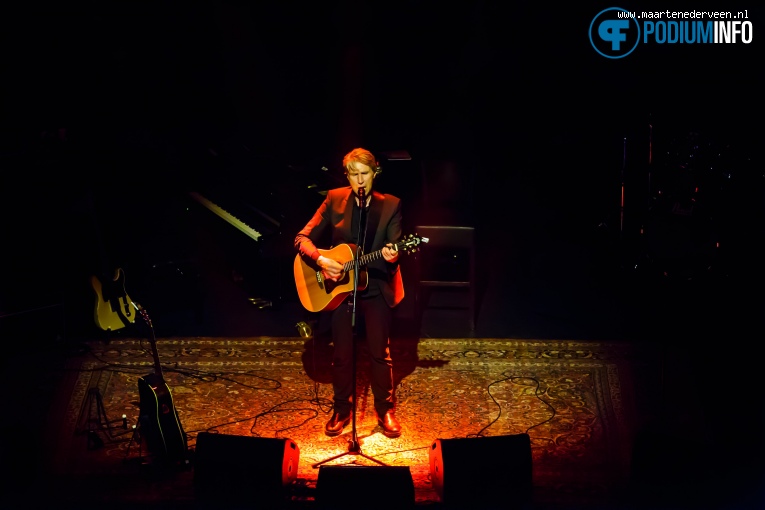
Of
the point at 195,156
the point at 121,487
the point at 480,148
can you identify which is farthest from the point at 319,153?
the point at 121,487

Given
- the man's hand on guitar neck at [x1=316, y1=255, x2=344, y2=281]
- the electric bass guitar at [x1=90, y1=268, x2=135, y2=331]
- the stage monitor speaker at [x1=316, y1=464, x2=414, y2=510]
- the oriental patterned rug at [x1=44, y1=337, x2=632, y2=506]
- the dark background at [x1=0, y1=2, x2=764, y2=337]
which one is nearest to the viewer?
the stage monitor speaker at [x1=316, y1=464, x2=414, y2=510]

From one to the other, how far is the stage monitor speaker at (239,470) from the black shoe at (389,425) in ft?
4.01

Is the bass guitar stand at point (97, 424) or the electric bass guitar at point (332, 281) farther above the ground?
the electric bass guitar at point (332, 281)

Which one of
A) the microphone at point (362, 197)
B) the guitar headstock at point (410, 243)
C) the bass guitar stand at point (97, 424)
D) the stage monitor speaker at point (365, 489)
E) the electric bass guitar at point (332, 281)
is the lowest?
the bass guitar stand at point (97, 424)

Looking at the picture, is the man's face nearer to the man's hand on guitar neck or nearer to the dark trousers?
the man's hand on guitar neck

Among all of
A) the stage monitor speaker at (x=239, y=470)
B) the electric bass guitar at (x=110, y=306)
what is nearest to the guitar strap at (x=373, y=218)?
the stage monitor speaker at (x=239, y=470)

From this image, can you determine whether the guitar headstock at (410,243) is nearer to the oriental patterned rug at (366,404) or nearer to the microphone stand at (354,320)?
the microphone stand at (354,320)

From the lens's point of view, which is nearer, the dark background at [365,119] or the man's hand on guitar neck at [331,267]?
the man's hand on guitar neck at [331,267]

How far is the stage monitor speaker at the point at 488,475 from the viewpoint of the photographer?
3711 millimetres

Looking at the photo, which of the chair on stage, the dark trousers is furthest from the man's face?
the chair on stage

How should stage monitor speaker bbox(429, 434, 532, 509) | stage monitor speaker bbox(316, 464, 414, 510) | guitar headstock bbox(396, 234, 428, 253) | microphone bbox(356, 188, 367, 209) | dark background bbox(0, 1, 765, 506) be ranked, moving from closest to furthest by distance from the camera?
stage monitor speaker bbox(316, 464, 414, 510), stage monitor speaker bbox(429, 434, 532, 509), microphone bbox(356, 188, 367, 209), guitar headstock bbox(396, 234, 428, 253), dark background bbox(0, 1, 765, 506)

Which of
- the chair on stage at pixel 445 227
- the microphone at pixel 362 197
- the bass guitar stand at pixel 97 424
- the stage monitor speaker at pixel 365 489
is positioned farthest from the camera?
the chair on stage at pixel 445 227

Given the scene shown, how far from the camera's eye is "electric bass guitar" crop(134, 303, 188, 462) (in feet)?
14.9

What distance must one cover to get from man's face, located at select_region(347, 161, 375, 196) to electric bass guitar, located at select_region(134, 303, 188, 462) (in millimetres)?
1636
